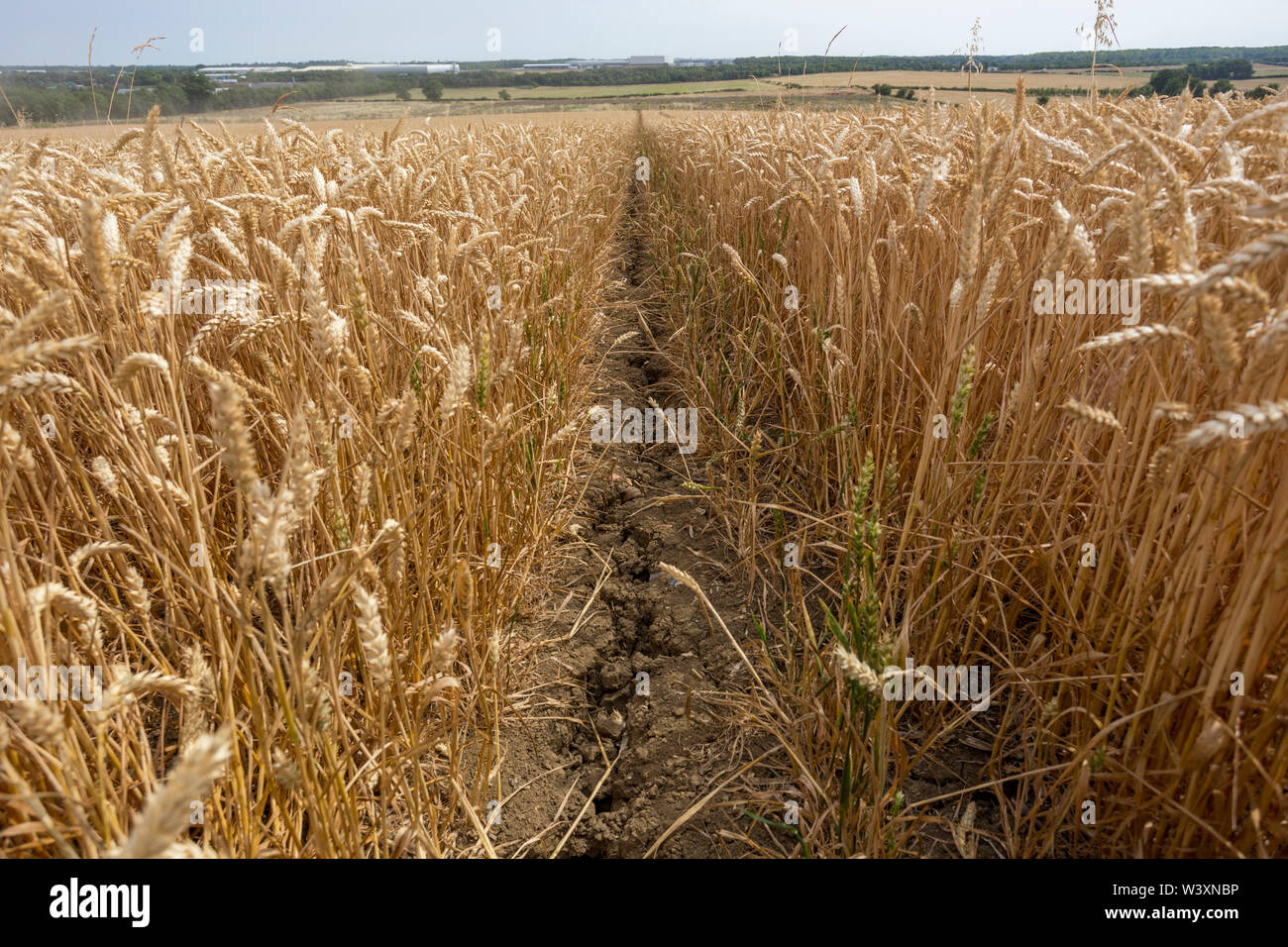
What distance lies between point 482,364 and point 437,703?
795 millimetres

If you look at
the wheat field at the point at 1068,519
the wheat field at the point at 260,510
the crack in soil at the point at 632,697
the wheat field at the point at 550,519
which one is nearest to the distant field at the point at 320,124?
the wheat field at the point at 260,510

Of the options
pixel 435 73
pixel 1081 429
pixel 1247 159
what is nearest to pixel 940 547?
pixel 1081 429

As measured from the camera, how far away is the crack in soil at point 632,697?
4.75ft

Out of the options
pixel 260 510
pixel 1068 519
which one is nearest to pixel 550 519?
pixel 1068 519

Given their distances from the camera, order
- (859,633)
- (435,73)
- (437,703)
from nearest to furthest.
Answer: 1. (859,633)
2. (437,703)
3. (435,73)

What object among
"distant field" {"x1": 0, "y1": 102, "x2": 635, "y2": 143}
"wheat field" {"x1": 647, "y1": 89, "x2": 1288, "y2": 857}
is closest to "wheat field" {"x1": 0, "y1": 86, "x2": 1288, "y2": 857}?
"wheat field" {"x1": 647, "y1": 89, "x2": 1288, "y2": 857}

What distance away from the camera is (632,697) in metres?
1.82

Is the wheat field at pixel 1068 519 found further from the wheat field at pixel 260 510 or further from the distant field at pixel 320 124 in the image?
the distant field at pixel 320 124

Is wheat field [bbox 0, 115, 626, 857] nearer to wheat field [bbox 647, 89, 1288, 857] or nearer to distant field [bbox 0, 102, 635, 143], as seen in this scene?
wheat field [bbox 647, 89, 1288, 857]

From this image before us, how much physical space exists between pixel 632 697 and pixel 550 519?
29.1 inches

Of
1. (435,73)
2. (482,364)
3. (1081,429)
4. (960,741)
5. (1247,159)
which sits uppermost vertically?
(435,73)

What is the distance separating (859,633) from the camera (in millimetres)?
1184

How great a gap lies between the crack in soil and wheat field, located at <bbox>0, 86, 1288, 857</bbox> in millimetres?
85
